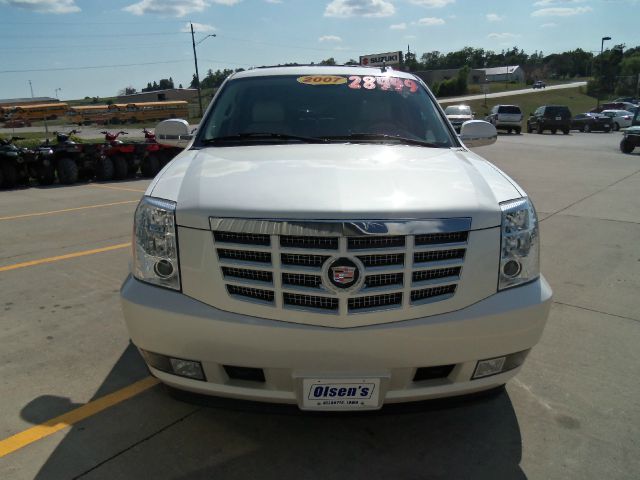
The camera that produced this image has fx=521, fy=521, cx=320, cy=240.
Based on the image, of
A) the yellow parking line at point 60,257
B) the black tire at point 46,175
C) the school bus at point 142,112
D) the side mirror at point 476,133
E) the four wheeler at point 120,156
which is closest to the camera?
the side mirror at point 476,133

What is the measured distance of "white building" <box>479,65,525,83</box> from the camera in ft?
412

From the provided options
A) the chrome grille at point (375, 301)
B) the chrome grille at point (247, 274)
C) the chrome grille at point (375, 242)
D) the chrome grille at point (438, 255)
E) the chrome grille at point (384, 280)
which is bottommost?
the chrome grille at point (375, 301)

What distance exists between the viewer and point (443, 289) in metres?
2.28

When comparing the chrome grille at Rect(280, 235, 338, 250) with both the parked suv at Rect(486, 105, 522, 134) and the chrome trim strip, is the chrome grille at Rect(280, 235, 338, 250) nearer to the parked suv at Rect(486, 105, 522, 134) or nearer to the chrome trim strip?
the chrome trim strip

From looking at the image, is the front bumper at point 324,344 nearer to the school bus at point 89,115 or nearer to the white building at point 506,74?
the school bus at point 89,115

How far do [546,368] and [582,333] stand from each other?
74 cm

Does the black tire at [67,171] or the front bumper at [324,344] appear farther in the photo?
the black tire at [67,171]

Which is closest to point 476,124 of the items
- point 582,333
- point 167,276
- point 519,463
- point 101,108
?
point 582,333

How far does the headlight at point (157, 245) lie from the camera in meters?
2.33

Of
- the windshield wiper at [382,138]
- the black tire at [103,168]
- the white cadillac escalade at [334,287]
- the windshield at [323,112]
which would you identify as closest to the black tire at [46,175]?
the black tire at [103,168]

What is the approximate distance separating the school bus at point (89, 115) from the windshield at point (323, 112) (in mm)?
57209

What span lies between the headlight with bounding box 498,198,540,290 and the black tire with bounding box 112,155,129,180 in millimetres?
12767

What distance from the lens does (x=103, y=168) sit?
13.2 m

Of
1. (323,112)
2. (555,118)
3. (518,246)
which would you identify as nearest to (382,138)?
(323,112)
